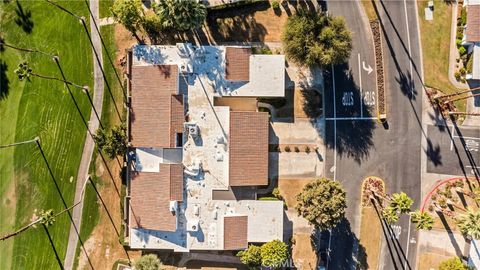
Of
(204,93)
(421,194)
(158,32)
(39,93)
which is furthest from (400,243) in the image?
(39,93)

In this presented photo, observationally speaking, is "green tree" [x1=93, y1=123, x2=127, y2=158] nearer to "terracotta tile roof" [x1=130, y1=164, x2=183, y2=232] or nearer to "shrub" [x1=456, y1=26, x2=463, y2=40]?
"terracotta tile roof" [x1=130, y1=164, x2=183, y2=232]

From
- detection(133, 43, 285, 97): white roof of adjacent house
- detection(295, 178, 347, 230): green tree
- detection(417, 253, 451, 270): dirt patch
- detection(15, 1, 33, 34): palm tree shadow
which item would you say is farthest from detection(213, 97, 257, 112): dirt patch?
detection(417, 253, 451, 270): dirt patch

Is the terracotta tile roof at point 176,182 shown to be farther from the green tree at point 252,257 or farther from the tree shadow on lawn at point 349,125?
the tree shadow on lawn at point 349,125

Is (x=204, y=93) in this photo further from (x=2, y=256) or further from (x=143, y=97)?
(x=2, y=256)

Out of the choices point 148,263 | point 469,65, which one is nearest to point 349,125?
point 469,65

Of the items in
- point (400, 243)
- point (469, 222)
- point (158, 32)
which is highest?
point (158, 32)
